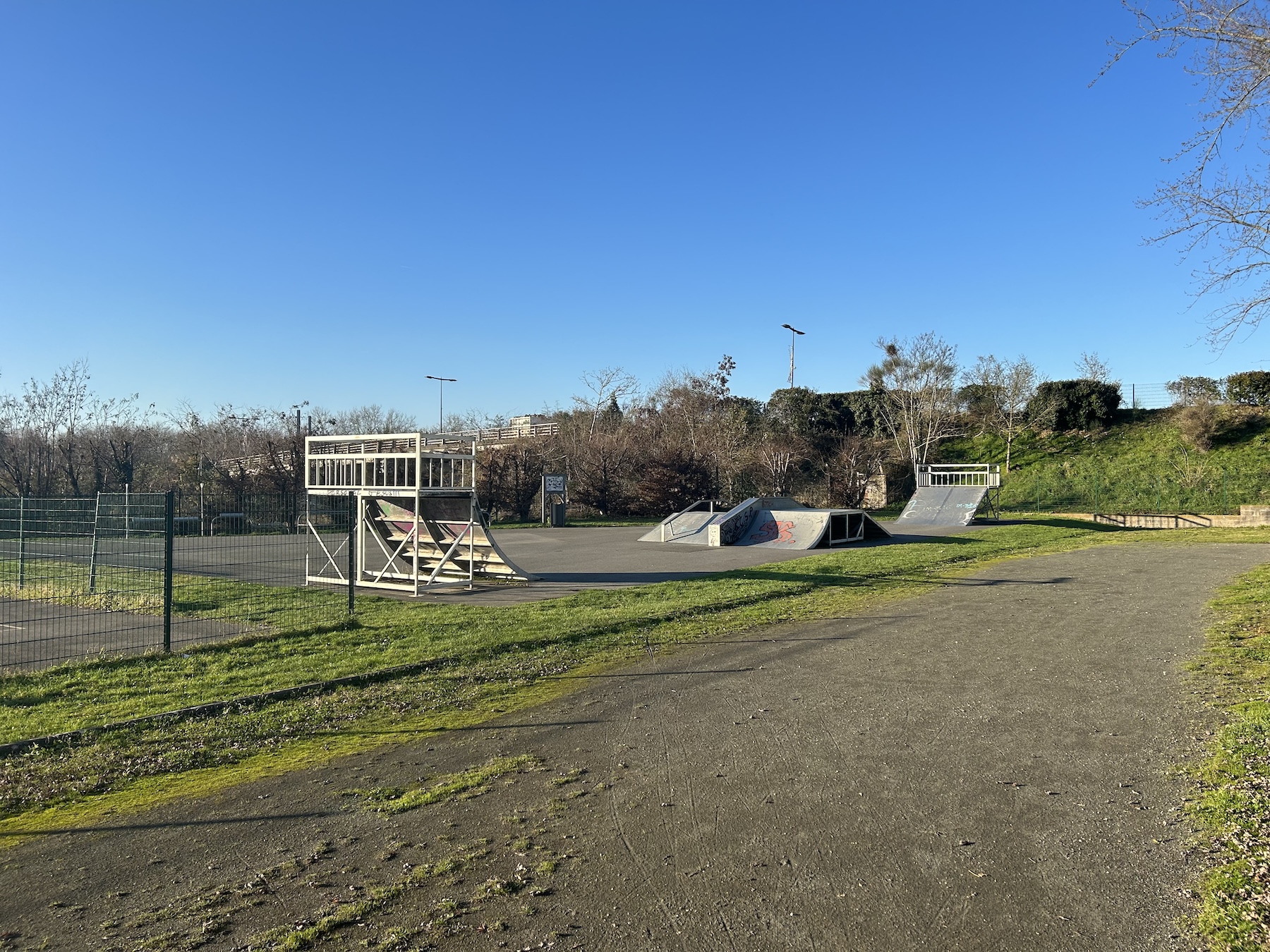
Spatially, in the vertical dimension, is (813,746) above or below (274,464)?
below

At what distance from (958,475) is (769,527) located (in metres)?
18.5

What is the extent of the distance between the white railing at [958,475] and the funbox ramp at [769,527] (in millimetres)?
12616

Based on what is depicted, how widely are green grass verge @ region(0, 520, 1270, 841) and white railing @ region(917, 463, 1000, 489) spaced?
951 inches

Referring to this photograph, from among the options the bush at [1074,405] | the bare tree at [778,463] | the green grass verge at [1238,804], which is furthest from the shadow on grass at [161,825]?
the bush at [1074,405]

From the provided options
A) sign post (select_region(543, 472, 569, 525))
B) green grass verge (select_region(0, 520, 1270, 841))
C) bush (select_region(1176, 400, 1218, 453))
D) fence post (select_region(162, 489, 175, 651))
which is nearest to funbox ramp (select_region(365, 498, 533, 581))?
green grass verge (select_region(0, 520, 1270, 841))

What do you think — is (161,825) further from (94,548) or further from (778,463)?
(778,463)

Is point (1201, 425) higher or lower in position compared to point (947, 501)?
higher

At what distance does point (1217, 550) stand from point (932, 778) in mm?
21344

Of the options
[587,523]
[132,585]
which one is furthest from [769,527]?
[132,585]

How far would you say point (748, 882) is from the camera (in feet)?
12.1

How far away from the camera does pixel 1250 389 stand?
125 feet

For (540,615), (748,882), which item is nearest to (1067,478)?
(540,615)

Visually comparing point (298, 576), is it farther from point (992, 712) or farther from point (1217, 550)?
point (1217, 550)

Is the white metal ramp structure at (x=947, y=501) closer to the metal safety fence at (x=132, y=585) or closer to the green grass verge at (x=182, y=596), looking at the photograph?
the metal safety fence at (x=132, y=585)
